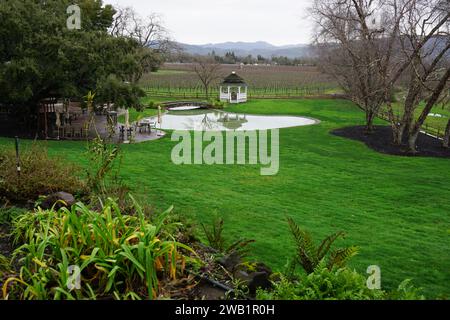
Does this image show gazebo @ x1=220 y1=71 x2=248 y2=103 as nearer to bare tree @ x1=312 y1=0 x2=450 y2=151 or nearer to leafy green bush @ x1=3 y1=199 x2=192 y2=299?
bare tree @ x1=312 y1=0 x2=450 y2=151

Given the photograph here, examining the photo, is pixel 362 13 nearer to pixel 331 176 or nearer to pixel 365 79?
pixel 365 79

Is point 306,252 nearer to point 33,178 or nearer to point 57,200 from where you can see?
point 57,200

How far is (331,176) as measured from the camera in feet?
44.1

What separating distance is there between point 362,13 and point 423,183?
992 cm

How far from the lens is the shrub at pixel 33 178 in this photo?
24.3 feet

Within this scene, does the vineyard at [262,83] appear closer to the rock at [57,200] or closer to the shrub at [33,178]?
the shrub at [33,178]

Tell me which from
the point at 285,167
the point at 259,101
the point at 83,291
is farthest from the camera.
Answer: the point at 259,101

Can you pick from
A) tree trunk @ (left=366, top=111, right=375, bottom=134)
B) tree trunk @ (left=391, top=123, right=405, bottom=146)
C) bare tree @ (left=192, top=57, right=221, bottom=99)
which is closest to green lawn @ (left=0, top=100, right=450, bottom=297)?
tree trunk @ (left=391, top=123, right=405, bottom=146)

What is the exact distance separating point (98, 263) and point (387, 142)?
18.4 metres

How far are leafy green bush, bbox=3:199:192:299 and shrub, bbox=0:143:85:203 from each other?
2.78m

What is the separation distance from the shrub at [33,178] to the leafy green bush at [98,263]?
2.78 meters

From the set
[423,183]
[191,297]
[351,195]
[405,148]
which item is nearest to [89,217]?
[191,297]

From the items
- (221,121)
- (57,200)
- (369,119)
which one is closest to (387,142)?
(369,119)

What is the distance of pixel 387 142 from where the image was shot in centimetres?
2008
